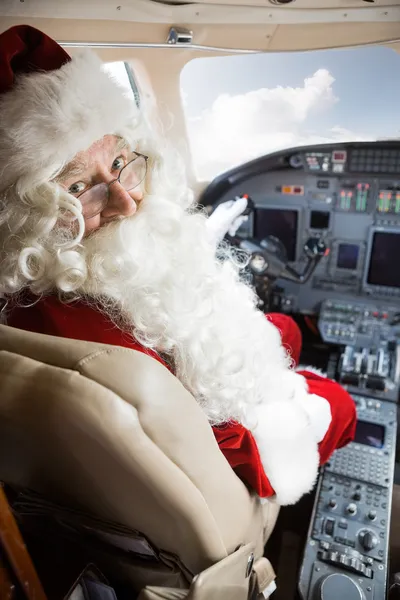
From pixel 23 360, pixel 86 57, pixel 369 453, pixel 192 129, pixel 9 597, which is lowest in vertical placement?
pixel 369 453

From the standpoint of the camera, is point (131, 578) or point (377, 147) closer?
point (131, 578)

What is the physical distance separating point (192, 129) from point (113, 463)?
6.96 feet

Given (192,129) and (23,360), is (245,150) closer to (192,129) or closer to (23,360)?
(192,129)

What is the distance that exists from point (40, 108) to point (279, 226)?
5.55 feet

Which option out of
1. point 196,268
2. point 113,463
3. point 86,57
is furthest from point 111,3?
point 113,463

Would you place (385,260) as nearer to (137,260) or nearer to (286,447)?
(286,447)

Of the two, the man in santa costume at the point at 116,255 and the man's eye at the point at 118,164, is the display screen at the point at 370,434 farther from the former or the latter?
the man's eye at the point at 118,164

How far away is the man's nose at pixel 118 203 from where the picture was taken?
1.05m

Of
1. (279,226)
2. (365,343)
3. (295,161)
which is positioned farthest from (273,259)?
(365,343)

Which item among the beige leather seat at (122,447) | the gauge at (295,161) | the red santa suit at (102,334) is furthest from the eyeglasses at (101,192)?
the gauge at (295,161)

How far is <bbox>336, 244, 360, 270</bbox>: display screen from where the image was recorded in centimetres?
234

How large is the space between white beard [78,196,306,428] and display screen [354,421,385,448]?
706mm

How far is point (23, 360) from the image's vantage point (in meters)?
0.69

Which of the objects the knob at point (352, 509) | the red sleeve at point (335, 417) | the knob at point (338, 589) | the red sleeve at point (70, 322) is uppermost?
the red sleeve at point (70, 322)
